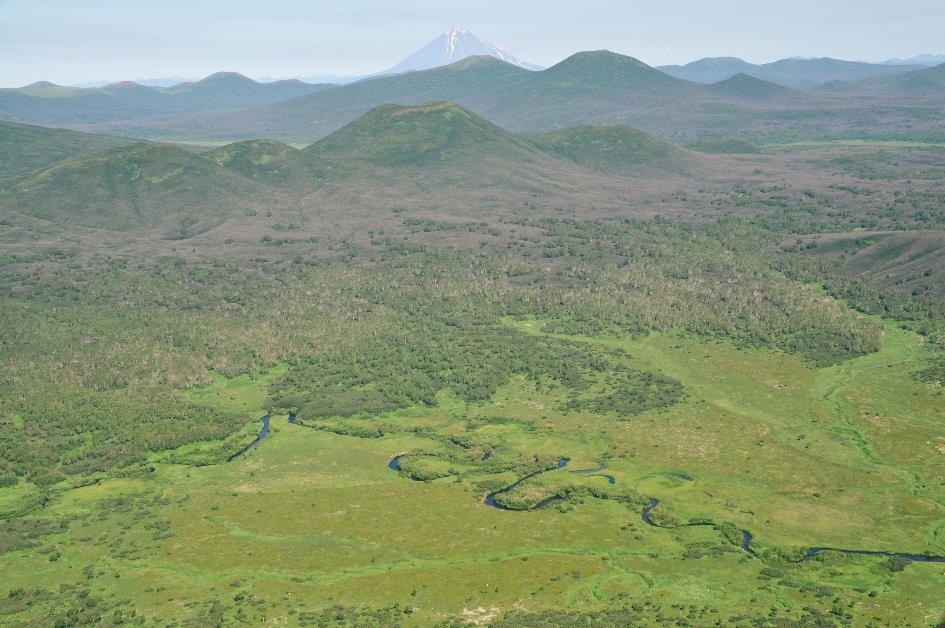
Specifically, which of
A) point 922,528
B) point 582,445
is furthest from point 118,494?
point 922,528

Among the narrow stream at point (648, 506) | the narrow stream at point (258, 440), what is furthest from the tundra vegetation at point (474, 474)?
the narrow stream at point (258, 440)

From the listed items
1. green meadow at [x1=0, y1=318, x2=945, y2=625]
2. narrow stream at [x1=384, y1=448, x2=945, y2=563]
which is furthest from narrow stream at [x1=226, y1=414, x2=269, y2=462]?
green meadow at [x1=0, y1=318, x2=945, y2=625]

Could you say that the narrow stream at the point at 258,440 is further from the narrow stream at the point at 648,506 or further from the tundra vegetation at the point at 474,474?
the tundra vegetation at the point at 474,474

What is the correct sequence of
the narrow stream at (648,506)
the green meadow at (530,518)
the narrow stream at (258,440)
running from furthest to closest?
1. the narrow stream at (258,440)
2. the narrow stream at (648,506)
3. the green meadow at (530,518)

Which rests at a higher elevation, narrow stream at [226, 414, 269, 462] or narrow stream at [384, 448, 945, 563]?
narrow stream at [384, 448, 945, 563]

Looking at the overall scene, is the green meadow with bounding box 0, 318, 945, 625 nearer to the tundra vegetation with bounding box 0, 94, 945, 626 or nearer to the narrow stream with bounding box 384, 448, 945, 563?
the tundra vegetation with bounding box 0, 94, 945, 626

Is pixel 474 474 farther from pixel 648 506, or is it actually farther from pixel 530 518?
pixel 648 506

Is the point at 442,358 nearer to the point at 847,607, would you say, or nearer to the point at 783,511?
the point at 783,511

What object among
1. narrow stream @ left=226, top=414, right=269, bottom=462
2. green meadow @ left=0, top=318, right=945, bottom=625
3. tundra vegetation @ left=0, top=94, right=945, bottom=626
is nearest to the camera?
green meadow @ left=0, top=318, right=945, bottom=625

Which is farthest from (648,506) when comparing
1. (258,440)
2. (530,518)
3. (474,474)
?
(258,440)

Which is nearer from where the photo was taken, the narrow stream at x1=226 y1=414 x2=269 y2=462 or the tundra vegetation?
the tundra vegetation

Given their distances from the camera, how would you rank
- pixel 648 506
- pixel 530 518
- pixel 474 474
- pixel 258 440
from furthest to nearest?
pixel 258 440
pixel 474 474
pixel 648 506
pixel 530 518
